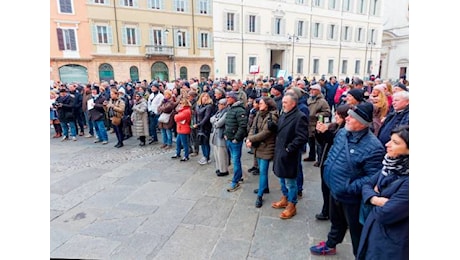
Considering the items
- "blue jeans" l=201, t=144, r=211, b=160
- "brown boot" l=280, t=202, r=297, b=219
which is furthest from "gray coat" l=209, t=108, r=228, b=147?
"brown boot" l=280, t=202, r=297, b=219

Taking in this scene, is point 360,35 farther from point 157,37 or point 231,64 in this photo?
point 157,37

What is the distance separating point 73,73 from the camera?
2541 centimetres

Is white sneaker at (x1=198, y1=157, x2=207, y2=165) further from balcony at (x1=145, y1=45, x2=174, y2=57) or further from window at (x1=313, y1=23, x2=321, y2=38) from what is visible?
window at (x1=313, y1=23, x2=321, y2=38)

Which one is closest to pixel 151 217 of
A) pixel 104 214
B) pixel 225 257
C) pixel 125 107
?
pixel 104 214

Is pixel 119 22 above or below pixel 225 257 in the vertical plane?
above

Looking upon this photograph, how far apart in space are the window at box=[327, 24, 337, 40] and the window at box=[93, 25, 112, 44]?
2688 centimetres

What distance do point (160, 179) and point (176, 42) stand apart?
25563mm

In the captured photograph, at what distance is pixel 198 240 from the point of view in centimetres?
→ 346

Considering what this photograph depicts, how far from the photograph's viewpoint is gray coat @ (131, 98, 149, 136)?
7.82m

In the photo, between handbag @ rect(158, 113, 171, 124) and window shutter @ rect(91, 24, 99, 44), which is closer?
handbag @ rect(158, 113, 171, 124)

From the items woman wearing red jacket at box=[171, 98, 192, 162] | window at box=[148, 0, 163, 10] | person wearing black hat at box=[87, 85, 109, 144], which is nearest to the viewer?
woman wearing red jacket at box=[171, 98, 192, 162]

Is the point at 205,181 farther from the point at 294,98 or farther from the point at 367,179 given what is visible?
the point at 367,179

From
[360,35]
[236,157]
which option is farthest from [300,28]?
[236,157]
